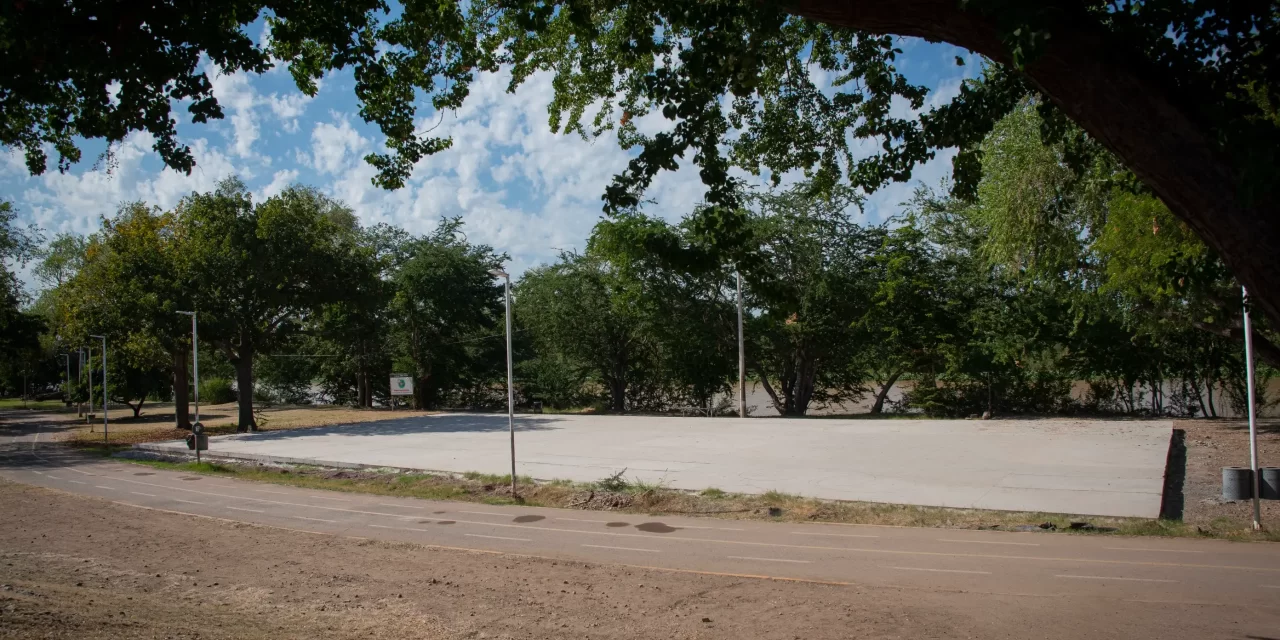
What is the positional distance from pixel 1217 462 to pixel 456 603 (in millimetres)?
17025

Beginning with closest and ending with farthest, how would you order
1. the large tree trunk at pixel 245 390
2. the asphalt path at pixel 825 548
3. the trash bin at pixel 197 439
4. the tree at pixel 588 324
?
the asphalt path at pixel 825 548, the trash bin at pixel 197 439, the large tree trunk at pixel 245 390, the tree at pixel 588 324

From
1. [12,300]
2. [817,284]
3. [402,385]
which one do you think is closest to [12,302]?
[12,300]

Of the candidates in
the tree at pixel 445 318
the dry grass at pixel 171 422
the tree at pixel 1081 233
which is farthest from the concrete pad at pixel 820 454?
the tree at pixel 445 318

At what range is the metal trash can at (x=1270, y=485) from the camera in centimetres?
1155

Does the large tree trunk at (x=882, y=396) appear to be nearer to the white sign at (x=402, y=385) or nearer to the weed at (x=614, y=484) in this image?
the weed at (x=614, y=484)

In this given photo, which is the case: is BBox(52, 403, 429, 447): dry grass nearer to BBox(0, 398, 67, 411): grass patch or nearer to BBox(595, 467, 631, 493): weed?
BBox(0, 398, 67, 411): grass patch

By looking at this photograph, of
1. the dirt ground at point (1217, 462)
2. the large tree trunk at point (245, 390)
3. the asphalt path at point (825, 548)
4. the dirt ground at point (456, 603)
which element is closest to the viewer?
the dirt ground at point (456, 603)

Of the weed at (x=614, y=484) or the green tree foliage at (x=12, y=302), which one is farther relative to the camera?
the green tree foliage at (x=12, y=302)

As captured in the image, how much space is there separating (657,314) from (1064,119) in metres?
31.4

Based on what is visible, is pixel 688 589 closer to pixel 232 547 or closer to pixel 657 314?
pixel 232 547

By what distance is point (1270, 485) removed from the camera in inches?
456

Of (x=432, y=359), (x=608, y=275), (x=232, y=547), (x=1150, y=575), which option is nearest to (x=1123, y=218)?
(x=1150, y=575)

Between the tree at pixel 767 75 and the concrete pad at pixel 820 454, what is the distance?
307 inches

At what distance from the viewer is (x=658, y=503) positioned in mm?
14938
